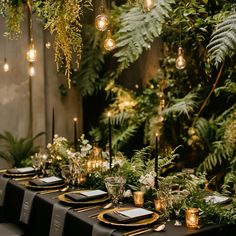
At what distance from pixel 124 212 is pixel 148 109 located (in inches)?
128

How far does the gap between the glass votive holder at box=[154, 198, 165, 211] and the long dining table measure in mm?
125

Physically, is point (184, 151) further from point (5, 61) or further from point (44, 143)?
point (5, 61)

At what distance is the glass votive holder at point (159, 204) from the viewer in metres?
2.64

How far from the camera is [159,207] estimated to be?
272 cm

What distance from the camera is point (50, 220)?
318 centimetres

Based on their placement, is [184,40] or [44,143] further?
[44,143]

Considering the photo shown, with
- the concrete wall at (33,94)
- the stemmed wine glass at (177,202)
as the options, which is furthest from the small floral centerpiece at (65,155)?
the concrete wall at (33,94)

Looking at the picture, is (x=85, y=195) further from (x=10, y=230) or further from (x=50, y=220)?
(x=10, y=230)

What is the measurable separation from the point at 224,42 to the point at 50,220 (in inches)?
67.0

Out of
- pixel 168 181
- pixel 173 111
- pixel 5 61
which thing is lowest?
pixel 168 181

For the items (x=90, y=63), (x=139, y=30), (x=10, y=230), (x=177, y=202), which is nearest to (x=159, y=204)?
(x=177, y=202)

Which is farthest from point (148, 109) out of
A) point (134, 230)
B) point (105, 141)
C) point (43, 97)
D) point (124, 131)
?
point (134, 230)

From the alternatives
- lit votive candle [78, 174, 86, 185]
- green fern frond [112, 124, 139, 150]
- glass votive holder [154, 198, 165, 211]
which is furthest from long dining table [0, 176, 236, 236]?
green fern frond [112, 124, 139, 150]

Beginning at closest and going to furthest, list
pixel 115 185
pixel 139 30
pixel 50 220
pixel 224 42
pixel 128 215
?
pixel 128 215 < pixel 115 185 < pixel 50 220 < pixel 224 42 < pixel 139 30
